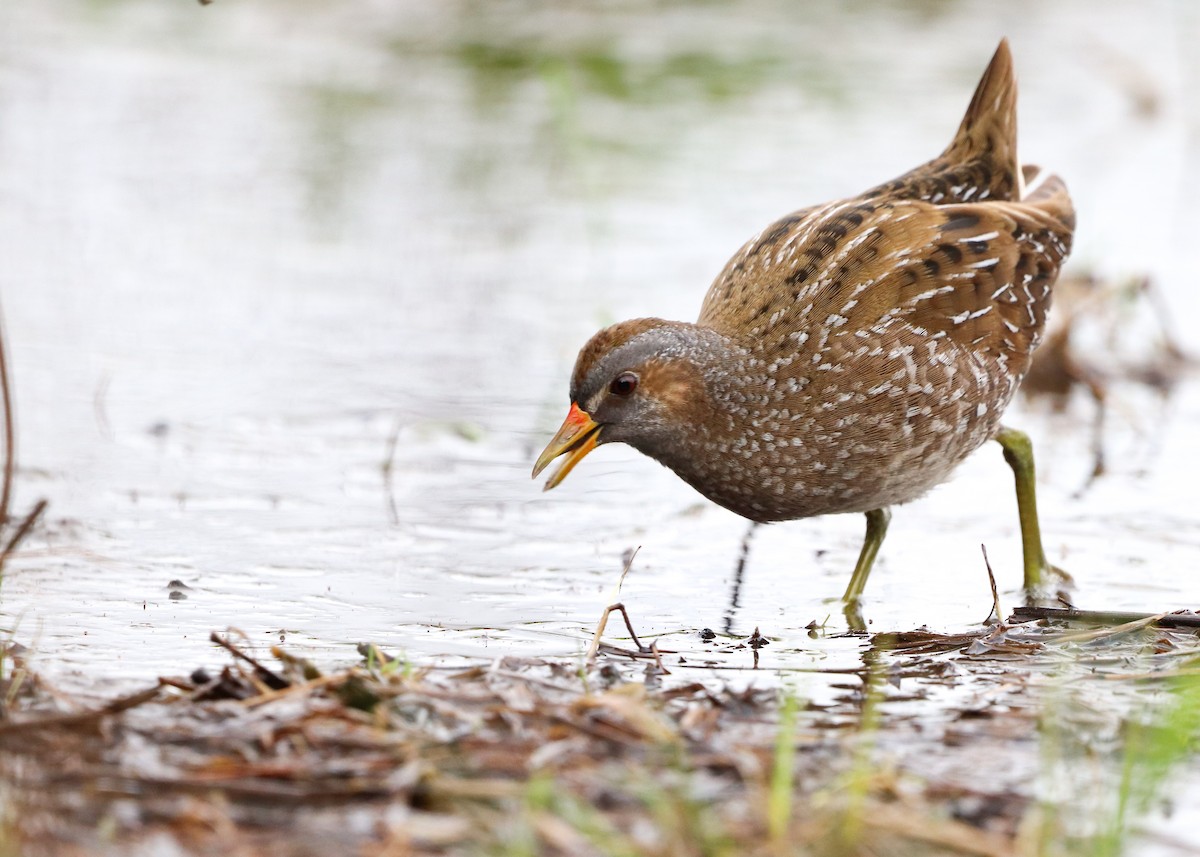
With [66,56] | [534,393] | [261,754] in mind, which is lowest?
[261,754]

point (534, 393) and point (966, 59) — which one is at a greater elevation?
point (966, 59)

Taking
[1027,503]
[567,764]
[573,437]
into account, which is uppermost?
[573,437]

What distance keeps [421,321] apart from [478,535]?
9.89 ft

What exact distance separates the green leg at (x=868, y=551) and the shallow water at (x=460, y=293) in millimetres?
95

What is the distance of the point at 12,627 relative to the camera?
514 centimetres

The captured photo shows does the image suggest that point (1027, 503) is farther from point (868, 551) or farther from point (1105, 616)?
point (1105, 616)

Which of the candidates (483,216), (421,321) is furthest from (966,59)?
(421,321)

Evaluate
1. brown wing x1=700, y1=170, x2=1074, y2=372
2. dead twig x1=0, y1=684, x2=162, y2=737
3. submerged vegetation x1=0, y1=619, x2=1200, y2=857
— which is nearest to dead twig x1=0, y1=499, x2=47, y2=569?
submerged vegetation x1=0, y1=619, x2=1200, y2=857

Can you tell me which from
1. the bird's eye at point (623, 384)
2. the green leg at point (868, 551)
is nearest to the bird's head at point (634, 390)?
the bird's eye at point (623, 384)

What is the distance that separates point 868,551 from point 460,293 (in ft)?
13.4

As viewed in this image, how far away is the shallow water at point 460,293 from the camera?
5.89 metres

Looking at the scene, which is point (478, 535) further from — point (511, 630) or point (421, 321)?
point (421, 321)

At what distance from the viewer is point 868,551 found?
20.3 feet

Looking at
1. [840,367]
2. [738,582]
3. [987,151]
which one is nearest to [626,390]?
[840,367]
